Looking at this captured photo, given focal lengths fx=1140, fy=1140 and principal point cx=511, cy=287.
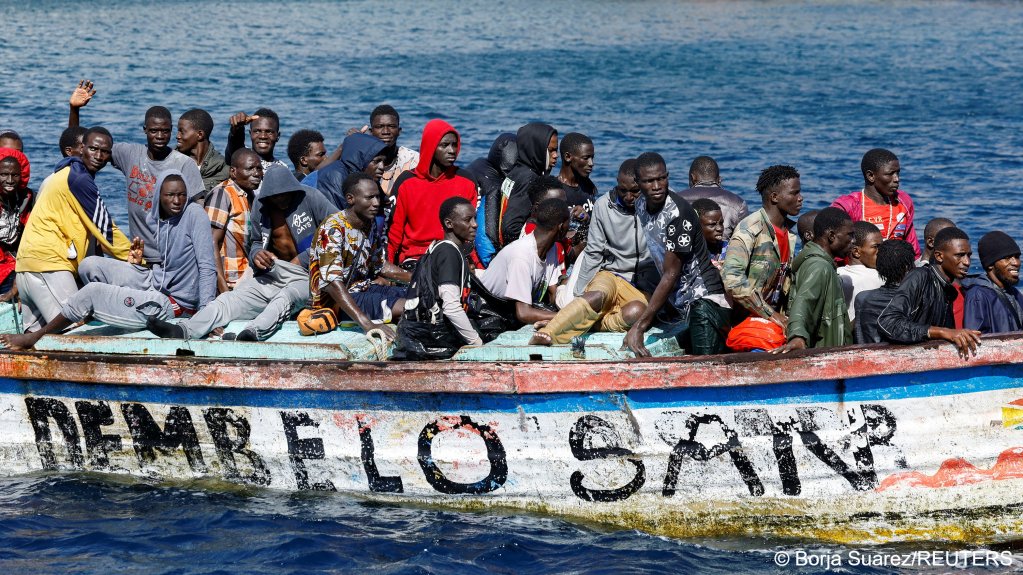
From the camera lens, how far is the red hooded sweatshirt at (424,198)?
→ 8.74m

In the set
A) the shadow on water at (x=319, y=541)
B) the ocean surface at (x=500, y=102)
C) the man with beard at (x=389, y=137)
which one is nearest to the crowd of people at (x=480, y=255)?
the man with beard at (x=389, y=137)

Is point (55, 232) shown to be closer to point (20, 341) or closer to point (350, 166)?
point (20, 341)

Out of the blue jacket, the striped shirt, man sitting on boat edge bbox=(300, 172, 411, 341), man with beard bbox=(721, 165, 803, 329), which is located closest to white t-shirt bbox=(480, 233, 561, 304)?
man sitting on boat edge bbox=(300, 172, 411, 341)

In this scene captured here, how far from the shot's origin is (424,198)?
874cm

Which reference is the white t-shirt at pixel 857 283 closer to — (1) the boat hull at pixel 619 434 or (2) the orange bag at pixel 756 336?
(2) the orange bag at pixel 756 336

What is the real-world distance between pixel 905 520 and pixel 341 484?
3.62 metres

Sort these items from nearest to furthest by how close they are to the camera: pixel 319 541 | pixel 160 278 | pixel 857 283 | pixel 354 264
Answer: pixel 319 541, pixel 857 283, pixel 354 264, pixel 160 278

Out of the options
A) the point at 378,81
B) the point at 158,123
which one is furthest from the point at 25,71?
the point at 158,123

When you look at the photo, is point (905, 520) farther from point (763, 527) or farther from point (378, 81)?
point (378, 81)

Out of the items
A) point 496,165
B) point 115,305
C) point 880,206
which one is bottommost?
point 115,305

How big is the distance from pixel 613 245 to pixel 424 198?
63.9 inches

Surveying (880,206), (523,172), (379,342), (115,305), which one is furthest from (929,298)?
(115,305)

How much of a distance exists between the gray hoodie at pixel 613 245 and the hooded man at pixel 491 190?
951mm

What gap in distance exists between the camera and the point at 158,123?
29.5ft
